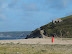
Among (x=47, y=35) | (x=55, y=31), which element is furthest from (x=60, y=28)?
(x=47, y=35)

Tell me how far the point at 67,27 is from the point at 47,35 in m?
12.2

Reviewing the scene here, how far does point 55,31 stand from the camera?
86.7 meters

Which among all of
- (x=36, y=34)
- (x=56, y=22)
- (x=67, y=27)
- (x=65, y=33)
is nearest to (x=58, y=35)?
(x=65, y=33)

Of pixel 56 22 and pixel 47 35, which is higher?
pixel 56 22

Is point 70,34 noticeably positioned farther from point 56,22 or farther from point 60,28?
point 56,22

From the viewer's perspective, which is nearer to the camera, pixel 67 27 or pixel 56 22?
pixel 67 27

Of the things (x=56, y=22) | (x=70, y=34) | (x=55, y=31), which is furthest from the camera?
(x=56, y=22)

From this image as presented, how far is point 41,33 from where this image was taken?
8681 cm

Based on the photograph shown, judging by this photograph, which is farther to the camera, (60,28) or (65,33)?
(60,28)

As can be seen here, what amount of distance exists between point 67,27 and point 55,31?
22.9 ft

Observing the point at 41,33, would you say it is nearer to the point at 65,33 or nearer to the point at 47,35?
the point at 47,35

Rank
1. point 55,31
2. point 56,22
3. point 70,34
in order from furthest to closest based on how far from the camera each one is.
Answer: point 56,22, point 55,31, point 70,34

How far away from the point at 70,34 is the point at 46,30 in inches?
611

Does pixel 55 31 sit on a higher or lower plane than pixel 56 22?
lower
